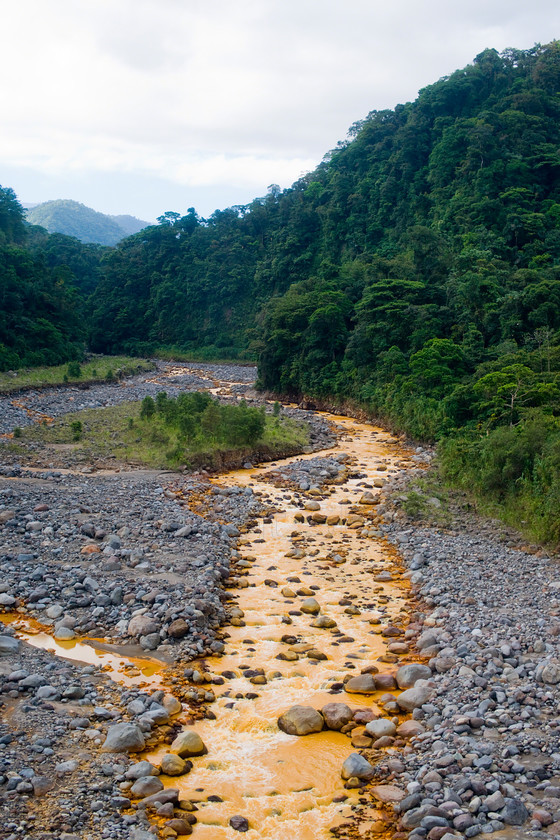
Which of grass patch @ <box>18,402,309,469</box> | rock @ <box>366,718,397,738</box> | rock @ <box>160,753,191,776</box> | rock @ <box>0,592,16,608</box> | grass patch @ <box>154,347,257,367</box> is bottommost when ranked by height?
rock @ <box>160,753,191,776</box>

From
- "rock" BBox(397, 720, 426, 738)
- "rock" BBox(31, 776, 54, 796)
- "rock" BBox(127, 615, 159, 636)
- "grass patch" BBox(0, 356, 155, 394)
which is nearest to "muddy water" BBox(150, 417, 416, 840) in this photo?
"rock" BBox(397, 720, 426, 738)

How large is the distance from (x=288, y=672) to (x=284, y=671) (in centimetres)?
8

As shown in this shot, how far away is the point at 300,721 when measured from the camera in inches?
345

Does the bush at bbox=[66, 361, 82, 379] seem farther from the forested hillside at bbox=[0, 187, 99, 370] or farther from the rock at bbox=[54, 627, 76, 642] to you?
the rock at bbox=[54, 627, 76, 642]

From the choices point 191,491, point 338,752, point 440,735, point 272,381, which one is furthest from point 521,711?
point 272,381

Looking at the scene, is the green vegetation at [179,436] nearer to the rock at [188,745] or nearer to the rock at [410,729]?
the rock at [188,745]

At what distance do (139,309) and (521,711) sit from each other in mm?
74858

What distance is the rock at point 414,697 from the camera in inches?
360

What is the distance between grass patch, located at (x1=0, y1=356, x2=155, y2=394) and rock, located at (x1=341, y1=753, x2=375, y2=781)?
3419 centimetres

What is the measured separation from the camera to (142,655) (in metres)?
10.4

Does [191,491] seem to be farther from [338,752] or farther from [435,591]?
[338,752]

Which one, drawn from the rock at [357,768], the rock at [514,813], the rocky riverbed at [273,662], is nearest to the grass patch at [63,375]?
the rocky riverbed at [273,662]

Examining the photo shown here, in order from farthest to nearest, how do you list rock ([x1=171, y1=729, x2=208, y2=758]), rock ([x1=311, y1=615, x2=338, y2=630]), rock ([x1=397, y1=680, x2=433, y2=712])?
1. rock ([x1=311, y1=615, x2=338, y2=630])
2. rock ([x1=397, y1=680, x2=433, y2=712])
3. rock ([x1=171, y1=729, x2=208, y2=758])

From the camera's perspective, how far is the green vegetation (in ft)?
76.3
